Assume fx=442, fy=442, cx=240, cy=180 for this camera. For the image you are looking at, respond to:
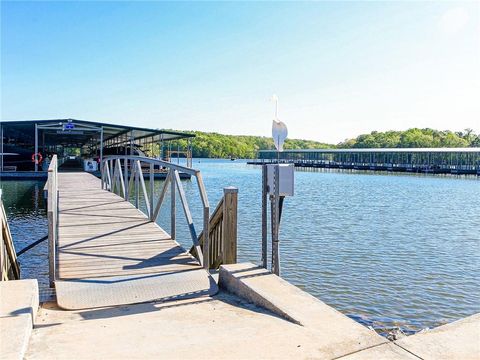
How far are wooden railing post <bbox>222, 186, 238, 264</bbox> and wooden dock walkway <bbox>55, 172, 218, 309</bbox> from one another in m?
0.43

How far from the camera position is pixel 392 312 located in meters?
6.62

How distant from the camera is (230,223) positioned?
563cm

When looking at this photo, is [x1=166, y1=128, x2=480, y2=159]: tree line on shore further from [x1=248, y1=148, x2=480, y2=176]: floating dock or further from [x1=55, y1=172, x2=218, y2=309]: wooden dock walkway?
[x1=55, y1=172, x2=218, y2=309]: wooden dock walkway

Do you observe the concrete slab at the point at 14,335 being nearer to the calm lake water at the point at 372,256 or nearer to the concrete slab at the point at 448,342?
the concrete slab at the point at 448,342

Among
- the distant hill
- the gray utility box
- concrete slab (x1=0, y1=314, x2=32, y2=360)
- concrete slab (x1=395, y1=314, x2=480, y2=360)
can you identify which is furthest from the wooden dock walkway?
the distant hill

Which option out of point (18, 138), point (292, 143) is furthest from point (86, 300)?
point (292, 143)

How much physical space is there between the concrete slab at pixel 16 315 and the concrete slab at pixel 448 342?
247 centimetres

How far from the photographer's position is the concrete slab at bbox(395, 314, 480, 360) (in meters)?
2.79

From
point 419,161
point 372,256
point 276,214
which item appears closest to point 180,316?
point 276,214

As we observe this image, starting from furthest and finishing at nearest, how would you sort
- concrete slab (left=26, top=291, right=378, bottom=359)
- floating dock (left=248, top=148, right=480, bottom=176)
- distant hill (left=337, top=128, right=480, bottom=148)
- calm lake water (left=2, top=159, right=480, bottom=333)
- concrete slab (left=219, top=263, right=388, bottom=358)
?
distant hill (left=337, top=128, right=480, bottom=148)
floating dock (left=248, top=148, right=480, bottom=176)
calm lake water (left=2, top=159, right=480, bottom=333)
concrete slab (left=219, top=263, right=388, bottom=358)
concrete slab (left=26, top=291, right=378, bottom=359)

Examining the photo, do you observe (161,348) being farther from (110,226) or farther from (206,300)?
(110,226)

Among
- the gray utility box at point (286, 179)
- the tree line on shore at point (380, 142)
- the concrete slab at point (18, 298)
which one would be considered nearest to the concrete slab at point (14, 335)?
the concrete slab at point (18, 298)

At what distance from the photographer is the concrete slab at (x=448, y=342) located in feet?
9.16

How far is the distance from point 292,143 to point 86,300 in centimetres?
19626
